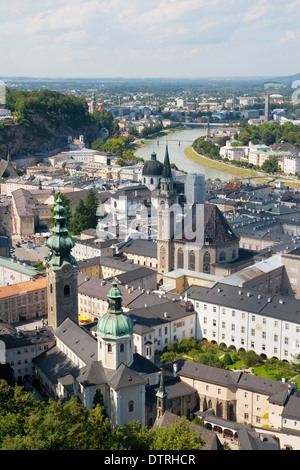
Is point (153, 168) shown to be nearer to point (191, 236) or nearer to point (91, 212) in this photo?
point (91, 212)

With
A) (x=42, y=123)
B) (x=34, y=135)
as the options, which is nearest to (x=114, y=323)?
(x=34, y=135)

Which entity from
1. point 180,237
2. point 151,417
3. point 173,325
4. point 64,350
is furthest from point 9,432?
point 180,237

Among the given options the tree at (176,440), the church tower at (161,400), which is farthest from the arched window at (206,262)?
the tree at (176,440)

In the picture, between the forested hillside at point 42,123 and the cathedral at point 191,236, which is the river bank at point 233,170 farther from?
the cathedral at point 191,236

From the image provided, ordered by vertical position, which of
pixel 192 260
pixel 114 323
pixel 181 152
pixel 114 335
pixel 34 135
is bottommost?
pixel 181 152

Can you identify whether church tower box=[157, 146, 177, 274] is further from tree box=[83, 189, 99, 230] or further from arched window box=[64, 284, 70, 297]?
tree box=[83, 189, 99, 230]

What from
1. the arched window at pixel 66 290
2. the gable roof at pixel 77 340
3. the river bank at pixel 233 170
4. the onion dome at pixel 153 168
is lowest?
the river bank at pixel 233 170
